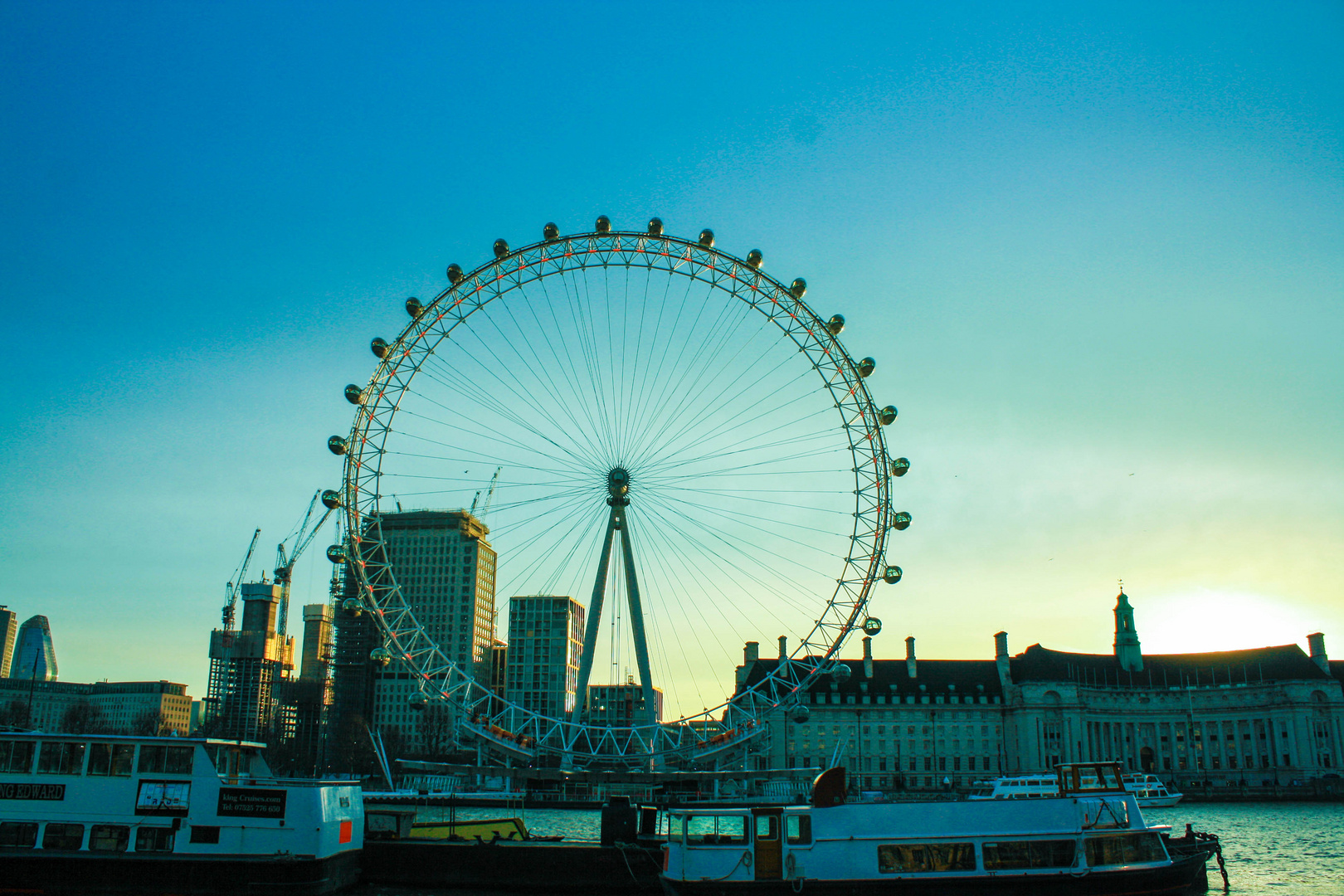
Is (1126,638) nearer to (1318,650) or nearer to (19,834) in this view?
(1318,650)

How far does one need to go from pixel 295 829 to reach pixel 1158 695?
5759 inches

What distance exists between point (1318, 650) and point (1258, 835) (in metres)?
94.8

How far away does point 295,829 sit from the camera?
3631 cm

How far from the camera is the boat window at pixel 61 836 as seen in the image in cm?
3597

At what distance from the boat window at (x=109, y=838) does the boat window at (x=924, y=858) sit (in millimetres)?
25192

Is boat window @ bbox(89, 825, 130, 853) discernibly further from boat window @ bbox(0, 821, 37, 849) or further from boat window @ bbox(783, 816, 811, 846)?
boat window @ bbox(783, 816, 811, 846)

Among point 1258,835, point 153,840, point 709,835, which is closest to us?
point 709,835

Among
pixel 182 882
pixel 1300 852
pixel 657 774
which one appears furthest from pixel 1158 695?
pixel 182 882

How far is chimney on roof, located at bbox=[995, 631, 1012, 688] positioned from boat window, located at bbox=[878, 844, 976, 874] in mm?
121805

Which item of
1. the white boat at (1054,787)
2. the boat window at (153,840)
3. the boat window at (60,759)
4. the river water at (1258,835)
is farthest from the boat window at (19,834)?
the white boat at (1054,787)

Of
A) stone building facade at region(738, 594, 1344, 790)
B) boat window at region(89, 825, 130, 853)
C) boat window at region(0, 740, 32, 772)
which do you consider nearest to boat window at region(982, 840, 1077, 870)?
boat window at region(89, 825, 130, 853)

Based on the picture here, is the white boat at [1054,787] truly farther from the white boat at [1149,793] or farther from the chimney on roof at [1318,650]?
the chimney on roof at [1318,650]

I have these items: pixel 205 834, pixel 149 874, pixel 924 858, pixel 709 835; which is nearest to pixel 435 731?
pixel 205 834

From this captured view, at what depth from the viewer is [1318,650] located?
151m
